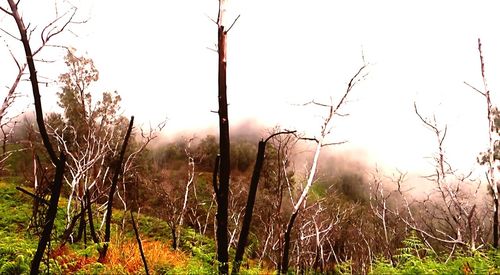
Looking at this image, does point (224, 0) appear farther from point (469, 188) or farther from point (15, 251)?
point (469, 188)

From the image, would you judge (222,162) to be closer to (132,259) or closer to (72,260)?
(132,259)

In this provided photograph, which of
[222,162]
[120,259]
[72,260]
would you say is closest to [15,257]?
[72,260]

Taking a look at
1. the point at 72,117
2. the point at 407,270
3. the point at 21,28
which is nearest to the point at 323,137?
the point at 407,270

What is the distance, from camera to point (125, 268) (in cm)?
628

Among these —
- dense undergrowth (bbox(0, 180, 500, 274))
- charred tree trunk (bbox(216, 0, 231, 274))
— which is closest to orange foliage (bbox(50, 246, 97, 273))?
dense undergrowth (bbox(0, 180, 500, 274))

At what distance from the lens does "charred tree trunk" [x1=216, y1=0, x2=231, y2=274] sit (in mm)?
4898

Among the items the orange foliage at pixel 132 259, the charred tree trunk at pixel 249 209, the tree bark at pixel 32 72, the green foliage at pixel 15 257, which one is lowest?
the orange foliage at pixel 132 259

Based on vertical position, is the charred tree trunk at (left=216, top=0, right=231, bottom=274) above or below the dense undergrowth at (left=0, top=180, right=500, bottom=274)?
above

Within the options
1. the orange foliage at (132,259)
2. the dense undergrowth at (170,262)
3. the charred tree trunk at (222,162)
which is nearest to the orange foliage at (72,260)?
the dense undergrowth at (170,262)

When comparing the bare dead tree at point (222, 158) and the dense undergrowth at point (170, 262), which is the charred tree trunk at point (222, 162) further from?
the dense undergrowth at point (170, 262)

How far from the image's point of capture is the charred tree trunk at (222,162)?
4898mm

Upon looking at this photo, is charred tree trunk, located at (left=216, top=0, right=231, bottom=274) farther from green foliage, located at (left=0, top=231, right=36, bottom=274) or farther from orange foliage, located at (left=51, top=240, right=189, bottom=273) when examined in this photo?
green foliage, located at (left=0, top=231, right=36, bottom=274)

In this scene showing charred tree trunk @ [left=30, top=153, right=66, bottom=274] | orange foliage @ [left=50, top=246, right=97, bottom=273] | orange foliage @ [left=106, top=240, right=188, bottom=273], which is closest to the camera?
charred tree trunk @ [left=30, top=153, right=66, bottom=274]

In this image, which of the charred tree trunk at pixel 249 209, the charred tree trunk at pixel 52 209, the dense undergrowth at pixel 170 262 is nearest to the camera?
the dense undergrowth at pixel 170 262
